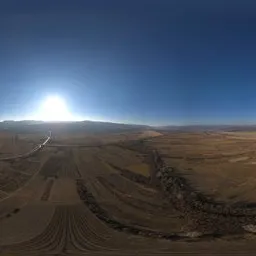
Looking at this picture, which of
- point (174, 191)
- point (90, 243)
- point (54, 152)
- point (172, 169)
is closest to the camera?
point (90, 243)

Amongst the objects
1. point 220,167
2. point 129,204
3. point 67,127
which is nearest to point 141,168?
point 220,167

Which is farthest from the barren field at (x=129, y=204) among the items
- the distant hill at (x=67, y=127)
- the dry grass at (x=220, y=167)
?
the distant hill at (x=67, y=127)

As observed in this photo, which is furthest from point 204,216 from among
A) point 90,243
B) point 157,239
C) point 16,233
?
point 16,233

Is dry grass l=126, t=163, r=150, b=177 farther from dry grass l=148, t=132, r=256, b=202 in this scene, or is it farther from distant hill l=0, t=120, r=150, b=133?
distant hill l=0, t=120, r=150, b=133

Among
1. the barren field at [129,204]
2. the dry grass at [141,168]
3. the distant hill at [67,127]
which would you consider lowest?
the barren field at [129,204]

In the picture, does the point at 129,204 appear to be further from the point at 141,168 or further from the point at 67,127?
the point at 67,127

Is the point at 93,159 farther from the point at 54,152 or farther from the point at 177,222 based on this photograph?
the point at 177,222

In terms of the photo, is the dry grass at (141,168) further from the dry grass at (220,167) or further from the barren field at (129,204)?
the dry grass at (220,167)

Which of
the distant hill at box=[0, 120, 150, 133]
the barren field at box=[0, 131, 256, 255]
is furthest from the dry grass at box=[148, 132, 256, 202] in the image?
the distant hill at box=[0, 120, 150, 133]
